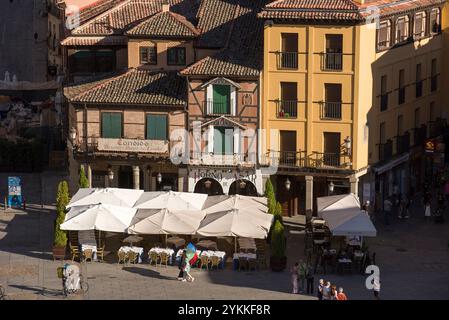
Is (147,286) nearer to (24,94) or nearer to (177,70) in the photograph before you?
(177,70)

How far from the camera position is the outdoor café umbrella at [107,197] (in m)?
89.6

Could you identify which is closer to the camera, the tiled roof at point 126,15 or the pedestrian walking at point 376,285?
the pedestrian walking at point 376,285

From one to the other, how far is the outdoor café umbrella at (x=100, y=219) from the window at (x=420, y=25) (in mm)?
24256

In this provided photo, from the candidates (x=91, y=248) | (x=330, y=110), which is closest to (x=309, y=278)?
(x=91, y=248)

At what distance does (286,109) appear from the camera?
310ft

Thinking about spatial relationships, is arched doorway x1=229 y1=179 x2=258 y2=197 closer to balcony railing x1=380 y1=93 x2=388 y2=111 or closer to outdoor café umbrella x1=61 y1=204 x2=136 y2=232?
balcony railing x1=380 y1=93 x2=388 y2=111

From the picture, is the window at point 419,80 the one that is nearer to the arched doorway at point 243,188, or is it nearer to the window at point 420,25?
the window at point 420,25

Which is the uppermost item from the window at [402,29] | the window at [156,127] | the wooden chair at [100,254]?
the window at [402,29]

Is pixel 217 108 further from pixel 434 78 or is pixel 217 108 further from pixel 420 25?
pixel 434 78

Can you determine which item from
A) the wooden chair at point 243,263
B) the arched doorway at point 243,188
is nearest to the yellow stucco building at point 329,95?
the arched doorway at point 243,188

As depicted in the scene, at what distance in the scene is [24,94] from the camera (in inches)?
5236

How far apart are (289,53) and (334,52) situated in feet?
8.82

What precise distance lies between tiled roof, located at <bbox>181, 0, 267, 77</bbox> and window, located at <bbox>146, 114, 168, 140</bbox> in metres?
3.58

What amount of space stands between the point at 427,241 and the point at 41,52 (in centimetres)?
6397
